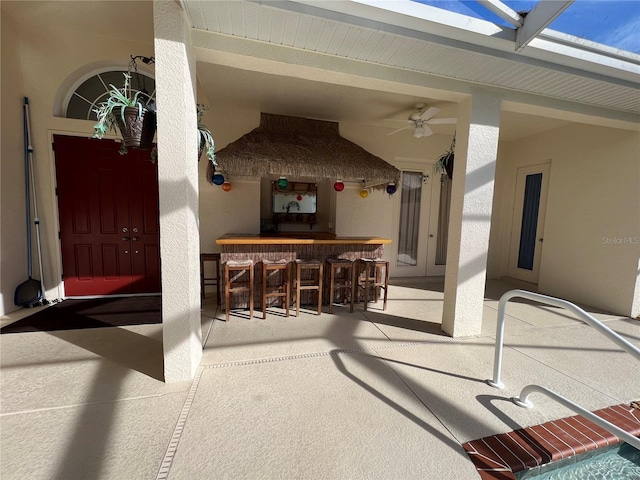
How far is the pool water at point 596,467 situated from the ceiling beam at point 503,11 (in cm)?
357

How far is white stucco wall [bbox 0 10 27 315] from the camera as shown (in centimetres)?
348

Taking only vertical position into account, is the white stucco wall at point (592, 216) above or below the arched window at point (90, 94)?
below

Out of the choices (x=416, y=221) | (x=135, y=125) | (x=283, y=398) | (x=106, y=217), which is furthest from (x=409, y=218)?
(x=106, y=217)

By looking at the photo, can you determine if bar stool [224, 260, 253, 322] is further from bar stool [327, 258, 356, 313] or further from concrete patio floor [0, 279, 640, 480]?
bar stool [327, 258, 356, 313]

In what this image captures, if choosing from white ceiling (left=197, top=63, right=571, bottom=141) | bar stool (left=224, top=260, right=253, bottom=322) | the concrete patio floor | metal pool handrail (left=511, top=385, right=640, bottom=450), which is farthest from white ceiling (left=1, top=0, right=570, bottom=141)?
metal pool handrail (left=511, top=385, right=640, bottom=450)

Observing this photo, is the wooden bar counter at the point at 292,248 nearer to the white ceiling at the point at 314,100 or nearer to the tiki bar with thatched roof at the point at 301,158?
the tiki bar with thatched roof at the point at 301,158

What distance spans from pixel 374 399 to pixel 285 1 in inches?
131

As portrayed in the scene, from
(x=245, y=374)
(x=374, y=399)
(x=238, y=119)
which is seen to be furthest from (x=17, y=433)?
(x=238, y=119)

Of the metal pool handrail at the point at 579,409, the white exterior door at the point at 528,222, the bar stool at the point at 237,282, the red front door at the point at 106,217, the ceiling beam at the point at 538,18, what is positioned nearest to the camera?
the metal pool handrail at the point at 579,409

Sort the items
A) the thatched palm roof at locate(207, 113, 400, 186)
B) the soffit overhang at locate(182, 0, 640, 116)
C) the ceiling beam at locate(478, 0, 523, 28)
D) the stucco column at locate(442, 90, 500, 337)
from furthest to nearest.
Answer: the thatched palm roof at locate(207, 113, 400, 186) < the stucco column at locate(442, 90, 500, 337) < the ceiling beam at locate(478, 0, 523, 28) < the soffit overhang at locate(182, 0, 640, 116)

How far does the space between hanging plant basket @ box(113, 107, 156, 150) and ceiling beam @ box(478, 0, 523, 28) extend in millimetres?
3077

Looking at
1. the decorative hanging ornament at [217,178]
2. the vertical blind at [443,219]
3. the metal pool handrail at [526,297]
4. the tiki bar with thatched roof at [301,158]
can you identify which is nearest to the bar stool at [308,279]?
the tiki bar with thatched roof at [301,158]

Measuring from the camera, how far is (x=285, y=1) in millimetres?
1986

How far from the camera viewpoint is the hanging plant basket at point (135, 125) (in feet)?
6.93
